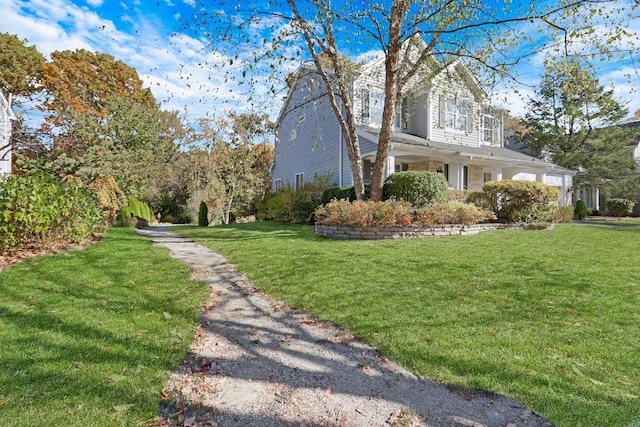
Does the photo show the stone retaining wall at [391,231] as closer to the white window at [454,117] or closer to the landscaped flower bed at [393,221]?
the landscaped flower bed at [393,221]

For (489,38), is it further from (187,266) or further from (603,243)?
(187,266)

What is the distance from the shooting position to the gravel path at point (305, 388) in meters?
2.23

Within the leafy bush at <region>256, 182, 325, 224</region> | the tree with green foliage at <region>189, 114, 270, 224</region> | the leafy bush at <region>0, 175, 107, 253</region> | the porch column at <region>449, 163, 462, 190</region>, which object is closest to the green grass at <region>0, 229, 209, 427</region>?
the leafy bush at <region>0, 175, 107, 253</region>

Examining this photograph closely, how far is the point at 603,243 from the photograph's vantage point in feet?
28.6

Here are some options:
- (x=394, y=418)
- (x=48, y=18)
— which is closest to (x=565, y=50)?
(x=394, y=418)

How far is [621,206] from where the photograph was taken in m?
22.8

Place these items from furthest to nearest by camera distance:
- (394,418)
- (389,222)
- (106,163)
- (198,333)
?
(106,163), (389,222), (198,333), (394,418)

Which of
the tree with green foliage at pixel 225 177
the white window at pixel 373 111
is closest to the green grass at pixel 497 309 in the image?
the white window at pixel 373 111

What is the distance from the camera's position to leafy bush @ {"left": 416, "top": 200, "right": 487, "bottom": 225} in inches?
396

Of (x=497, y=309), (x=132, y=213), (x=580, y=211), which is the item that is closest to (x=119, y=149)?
(x=132, y=213)

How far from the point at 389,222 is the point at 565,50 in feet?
20.1

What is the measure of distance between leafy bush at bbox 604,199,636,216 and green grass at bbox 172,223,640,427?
63.8ft

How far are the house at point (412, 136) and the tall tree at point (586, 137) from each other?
4973 millimetres

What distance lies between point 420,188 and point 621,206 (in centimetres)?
1977
